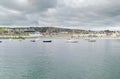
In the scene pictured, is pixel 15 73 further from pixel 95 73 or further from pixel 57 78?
pixel 95 73

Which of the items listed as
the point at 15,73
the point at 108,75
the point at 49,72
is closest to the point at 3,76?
the point at 15,73

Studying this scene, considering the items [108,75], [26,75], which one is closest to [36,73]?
[26,75]

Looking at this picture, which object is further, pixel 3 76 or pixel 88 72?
pixel 88 72

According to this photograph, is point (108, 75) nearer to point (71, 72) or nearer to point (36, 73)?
point (71, 72)

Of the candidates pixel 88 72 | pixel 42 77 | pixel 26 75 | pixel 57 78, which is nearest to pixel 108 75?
pixel 88 72

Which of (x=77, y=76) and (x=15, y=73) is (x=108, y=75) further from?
(x=15, y=73)

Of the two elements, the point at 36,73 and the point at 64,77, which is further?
the point at 36,73

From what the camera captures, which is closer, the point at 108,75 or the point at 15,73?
the point at 108,75
